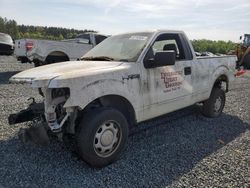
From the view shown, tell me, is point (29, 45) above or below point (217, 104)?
above

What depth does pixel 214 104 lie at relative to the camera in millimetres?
6617

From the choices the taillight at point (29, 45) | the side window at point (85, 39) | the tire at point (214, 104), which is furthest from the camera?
the side window at point (85, 39)

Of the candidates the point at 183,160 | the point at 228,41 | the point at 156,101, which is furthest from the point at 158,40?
the point at 228,41

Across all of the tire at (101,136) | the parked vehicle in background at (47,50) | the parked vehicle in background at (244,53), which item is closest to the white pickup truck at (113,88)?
the tire at (101,136)

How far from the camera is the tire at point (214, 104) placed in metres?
6.53

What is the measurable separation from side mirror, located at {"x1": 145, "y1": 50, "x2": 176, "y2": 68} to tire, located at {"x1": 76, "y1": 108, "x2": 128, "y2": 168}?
3.33 ft

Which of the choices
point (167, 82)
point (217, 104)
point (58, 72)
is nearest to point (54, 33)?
point (217, 104)

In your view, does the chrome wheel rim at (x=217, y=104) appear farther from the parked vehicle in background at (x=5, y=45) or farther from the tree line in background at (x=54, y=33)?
the tree line in background at (x=54, y=33)

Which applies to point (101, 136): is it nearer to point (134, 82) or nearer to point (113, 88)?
point (113, 88)

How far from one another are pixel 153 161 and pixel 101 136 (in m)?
0.89

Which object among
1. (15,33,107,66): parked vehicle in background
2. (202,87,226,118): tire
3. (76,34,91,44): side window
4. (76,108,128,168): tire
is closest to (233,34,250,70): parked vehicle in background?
(76,34,91,44): side window

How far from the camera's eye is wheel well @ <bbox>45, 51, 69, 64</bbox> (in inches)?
473

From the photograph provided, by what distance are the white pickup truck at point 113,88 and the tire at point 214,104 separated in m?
0.64

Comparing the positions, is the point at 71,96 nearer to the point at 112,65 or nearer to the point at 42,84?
the point at 42,84
